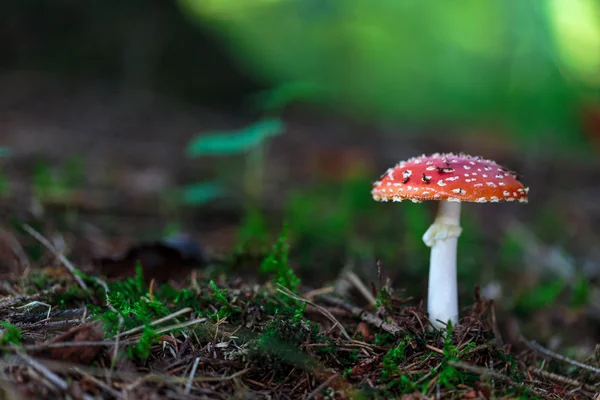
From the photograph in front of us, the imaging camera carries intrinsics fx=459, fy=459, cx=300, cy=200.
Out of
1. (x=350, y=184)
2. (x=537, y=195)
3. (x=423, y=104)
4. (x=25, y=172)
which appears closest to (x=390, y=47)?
(x=423, y=104)

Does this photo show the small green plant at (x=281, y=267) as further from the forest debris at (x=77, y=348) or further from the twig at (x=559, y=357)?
the twig at (x=559, y=357)

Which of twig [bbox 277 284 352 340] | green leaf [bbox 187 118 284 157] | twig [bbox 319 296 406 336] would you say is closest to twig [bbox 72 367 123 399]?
twig [bbox 277 284 352 340]

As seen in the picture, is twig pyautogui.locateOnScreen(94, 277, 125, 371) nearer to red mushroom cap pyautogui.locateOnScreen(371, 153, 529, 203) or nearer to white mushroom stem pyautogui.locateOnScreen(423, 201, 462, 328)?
red mushroom cap pyautogui.locateOnScreen(371, 153, 529, 203)

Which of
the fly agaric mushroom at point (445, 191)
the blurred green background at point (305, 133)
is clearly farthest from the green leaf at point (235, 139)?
the fly agaric mushroom at point (445, 191)

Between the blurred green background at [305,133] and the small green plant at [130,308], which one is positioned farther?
the blurred green background at [305,133]

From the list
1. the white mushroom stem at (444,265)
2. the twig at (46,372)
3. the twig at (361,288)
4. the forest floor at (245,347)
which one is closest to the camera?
the twig at (46,372)

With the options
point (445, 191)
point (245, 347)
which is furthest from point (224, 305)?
point (445, 191)

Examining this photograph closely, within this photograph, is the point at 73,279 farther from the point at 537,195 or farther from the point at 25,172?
the point at 537,195
